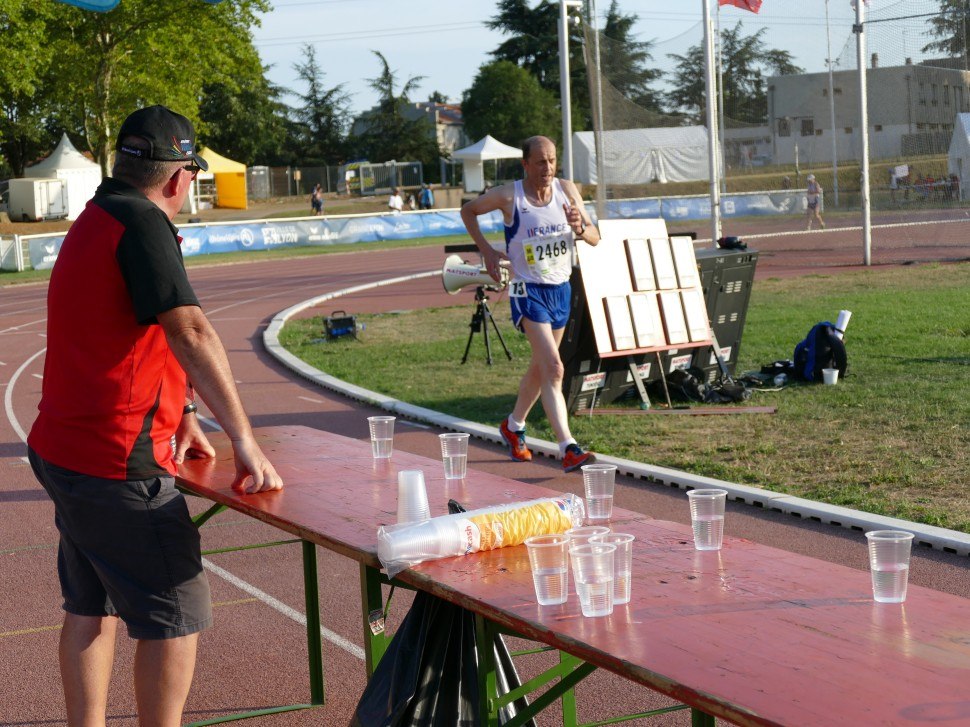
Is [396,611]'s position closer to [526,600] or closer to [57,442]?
[57,442]

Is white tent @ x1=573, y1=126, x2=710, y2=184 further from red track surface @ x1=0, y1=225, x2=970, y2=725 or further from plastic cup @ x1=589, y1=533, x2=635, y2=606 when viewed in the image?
plastic cup @ x1=589, y1=533, x2=635, y2=606

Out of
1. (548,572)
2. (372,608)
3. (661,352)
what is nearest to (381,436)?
(372,608)

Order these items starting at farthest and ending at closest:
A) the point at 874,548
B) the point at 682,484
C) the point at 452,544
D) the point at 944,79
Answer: the point at 944,79, the point at 682,484, the point at 452,544, the point at 874,548

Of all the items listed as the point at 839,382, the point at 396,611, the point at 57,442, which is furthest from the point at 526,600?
the point at 839,382

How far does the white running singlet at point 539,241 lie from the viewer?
8375 millimetres

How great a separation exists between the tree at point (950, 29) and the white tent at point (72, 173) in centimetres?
4210

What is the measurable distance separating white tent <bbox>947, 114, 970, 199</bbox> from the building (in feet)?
0.46

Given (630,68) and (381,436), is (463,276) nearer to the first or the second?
(381,436)

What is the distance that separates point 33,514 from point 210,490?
459 centimetres

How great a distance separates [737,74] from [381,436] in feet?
77.6

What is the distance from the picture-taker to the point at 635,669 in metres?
2.44

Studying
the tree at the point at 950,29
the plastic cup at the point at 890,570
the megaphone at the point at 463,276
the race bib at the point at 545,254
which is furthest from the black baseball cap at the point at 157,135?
the tree at the point at 950,29

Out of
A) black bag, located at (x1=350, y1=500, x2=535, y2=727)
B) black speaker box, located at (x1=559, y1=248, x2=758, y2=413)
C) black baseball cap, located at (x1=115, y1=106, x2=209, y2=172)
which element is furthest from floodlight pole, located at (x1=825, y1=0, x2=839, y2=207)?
black bag, located at (x1=350, y1=500, x2=535, y2=727)

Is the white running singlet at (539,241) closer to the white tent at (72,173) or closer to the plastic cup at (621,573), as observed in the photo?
the plastic cup at (621,573)
